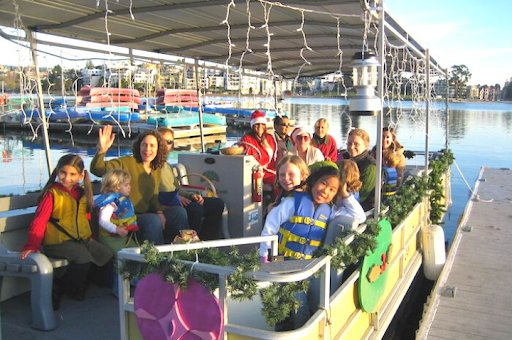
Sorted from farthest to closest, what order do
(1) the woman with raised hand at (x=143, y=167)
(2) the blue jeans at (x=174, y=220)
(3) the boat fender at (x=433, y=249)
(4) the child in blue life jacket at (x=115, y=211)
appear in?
1. (3) the boat fender at (x=433, y=249)
2. (2) the blue jeans at (x=174, y=220)
3. (1) the woman with raised hand at (x=143, y=167)
4. (4) the child in blue life jacket at (x=115, y=211)

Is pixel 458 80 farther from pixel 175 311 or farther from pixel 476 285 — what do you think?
pixel 175 311

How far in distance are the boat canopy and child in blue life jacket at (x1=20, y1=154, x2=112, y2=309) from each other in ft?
4.20

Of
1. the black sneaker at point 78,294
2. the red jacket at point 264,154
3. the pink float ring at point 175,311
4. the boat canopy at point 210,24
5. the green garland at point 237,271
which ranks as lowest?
the black sneaker at point 78,294

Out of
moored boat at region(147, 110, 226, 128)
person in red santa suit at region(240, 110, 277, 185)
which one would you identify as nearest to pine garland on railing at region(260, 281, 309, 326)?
person in red santa suit at region(240, 110, 277, 185)

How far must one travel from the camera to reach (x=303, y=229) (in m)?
3.46

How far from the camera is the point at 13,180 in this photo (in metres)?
17.2

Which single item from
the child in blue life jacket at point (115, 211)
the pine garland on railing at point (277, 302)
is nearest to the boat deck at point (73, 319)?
the child in blue life jacket at point (115, 211)

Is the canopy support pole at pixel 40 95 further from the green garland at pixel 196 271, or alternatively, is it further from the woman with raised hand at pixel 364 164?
the woman with raised hand at pixel 364 164

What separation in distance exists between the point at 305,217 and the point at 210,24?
3.50 m

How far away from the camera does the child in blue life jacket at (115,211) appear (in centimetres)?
404

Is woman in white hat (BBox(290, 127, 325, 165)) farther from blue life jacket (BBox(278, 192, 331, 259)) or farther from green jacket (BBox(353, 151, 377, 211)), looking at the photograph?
blue life jacket (BBox(278, 192, 331, 259))

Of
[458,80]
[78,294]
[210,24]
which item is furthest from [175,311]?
[458,80]

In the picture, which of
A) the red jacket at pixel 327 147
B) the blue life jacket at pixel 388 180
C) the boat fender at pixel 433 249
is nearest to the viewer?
the blue life jacket at pixel 388 180

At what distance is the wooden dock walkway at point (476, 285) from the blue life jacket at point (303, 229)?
2.04 meters
